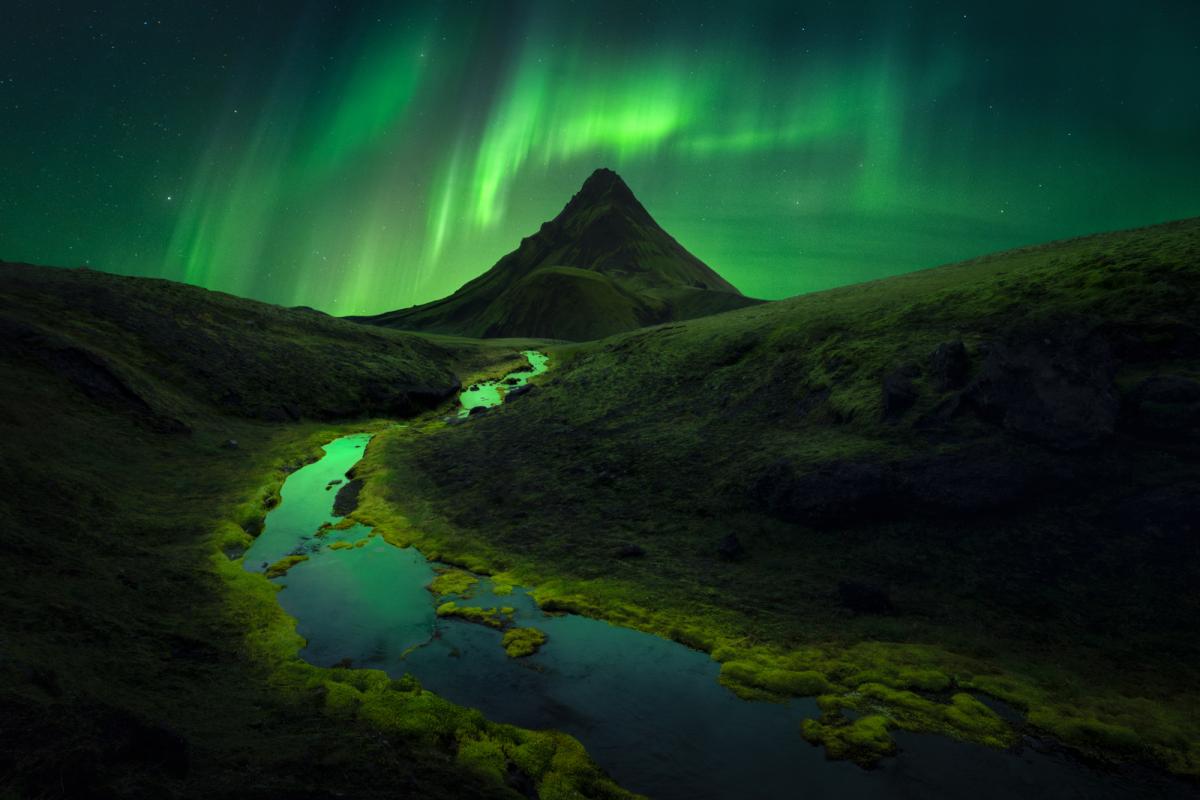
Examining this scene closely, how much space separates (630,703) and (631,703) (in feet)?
0.11

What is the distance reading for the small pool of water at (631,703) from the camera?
46.2 ft

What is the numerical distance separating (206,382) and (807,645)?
5903cm

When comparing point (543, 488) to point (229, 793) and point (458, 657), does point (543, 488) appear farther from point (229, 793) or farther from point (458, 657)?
point (229, 793)

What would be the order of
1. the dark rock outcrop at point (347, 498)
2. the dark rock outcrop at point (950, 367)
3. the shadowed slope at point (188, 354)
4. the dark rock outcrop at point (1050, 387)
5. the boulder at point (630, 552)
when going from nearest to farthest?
the dark rock outcrop at point (1050, 387), the boulder at point (630, 552), the dark rock outcrop at point (950, 367), the dark rock outcrop at point (347, 498), the shadowed slope at point (188, 354)

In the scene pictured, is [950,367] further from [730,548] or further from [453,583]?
[453,583]

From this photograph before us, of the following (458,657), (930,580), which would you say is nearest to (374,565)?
(458,657)

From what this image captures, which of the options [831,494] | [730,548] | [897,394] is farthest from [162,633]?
[897,394]

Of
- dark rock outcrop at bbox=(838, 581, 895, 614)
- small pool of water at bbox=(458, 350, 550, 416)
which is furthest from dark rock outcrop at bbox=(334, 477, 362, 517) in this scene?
dark rock outcrop at bbox=(838, 581, 895, 614)

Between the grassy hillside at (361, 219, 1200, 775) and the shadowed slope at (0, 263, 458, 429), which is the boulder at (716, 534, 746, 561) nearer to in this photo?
the grassy hillside at (361, 219, 1200, 775)

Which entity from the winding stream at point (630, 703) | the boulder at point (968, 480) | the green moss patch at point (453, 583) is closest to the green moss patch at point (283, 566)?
the winding stream at point (630, 703)

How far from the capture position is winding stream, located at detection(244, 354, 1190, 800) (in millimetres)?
14094

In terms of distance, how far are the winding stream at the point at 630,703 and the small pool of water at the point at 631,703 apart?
43 millimetres

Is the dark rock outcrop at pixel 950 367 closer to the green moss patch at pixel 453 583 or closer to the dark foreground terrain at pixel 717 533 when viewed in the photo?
the dark foreground terrain at pixel 717 533

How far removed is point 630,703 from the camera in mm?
17688
